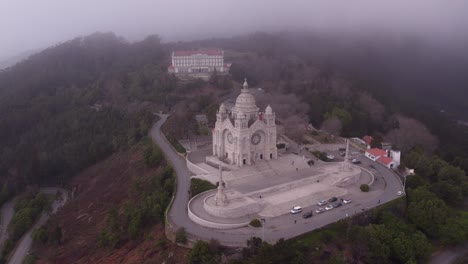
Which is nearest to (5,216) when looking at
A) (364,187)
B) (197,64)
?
(364,187)

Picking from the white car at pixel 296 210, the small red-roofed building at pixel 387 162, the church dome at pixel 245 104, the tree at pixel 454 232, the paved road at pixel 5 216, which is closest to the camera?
the tree at pixel 454 232

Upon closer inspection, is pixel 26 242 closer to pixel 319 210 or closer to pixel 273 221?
pixel 273 221

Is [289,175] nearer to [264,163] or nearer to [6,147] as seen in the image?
[264,163]

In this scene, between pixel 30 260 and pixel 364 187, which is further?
pixel 30 260

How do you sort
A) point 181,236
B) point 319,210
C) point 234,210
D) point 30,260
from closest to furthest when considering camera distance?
point 181,236 → point 234,210 → point 319,210 → point 30,260

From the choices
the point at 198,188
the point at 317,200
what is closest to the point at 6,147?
the point at 198,188

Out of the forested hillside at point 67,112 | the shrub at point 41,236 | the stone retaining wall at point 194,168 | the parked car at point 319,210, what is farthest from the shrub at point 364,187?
the forested hillside at point 67,112

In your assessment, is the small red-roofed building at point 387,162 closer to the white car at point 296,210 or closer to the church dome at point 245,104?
the church dome at point 245,104
